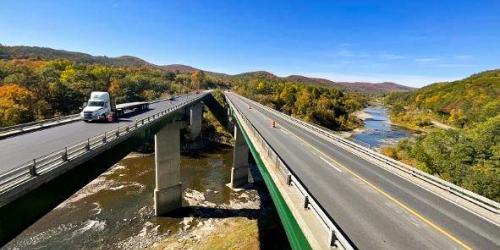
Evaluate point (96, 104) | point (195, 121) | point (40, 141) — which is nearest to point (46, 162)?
point (40, 141)

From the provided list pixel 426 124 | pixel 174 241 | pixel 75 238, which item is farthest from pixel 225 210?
pixel 426 124

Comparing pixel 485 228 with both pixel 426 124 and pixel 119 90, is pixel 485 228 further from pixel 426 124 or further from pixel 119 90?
pixel 426 124

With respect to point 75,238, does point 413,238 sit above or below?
above

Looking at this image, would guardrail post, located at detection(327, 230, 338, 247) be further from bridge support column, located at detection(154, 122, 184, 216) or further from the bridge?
bridge support column, located at detection(154, 122, 184, 216)

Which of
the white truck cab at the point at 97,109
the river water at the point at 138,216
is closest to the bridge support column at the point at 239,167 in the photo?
the river water at the point at 138,216

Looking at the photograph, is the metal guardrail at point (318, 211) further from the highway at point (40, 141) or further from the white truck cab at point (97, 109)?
the white truck cab at point (97, 109)

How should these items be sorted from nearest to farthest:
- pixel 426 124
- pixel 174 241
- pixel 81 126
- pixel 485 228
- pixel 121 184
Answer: pixel 485 228 → pixel 81 126 → pixel 174 241 → pixel 121 184 → pixel 426 124
